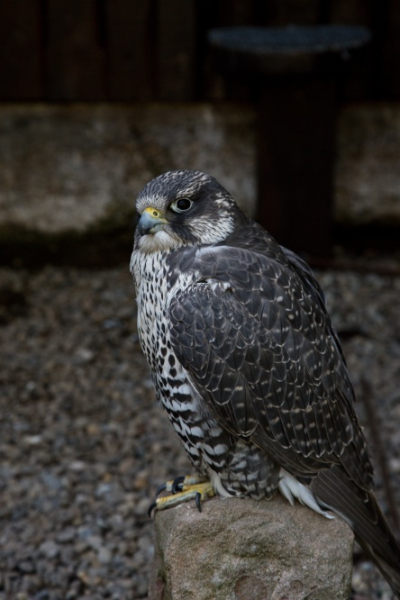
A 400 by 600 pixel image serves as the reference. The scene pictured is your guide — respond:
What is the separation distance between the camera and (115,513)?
3.97 m

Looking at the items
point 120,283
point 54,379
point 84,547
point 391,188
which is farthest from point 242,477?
point 391,188

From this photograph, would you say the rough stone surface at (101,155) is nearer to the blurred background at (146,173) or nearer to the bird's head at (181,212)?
the blurred background at (146,173)

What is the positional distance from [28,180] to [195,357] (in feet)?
10.7

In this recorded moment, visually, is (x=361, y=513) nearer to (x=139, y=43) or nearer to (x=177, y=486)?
(x=177, y=486)

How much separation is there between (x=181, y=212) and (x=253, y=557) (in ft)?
3.60

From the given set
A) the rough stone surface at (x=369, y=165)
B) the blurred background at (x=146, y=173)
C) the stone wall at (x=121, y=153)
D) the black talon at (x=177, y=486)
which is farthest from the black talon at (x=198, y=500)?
the rough stone surface at (x=369, y=165)

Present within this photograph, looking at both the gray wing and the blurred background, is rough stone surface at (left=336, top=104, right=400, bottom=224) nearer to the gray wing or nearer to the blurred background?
the blurred background

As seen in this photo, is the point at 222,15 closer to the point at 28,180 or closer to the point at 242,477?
the point at 28,180

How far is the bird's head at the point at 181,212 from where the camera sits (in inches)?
110

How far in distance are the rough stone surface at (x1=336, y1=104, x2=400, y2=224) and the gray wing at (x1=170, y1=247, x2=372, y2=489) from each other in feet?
9.88

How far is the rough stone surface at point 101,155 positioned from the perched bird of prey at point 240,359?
273cm

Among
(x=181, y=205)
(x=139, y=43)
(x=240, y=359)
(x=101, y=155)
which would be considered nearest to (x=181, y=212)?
(x=181, y=205)

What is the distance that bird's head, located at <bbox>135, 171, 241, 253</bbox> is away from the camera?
9.16 feet

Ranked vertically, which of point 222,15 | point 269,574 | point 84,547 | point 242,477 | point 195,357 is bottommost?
point 84,547
